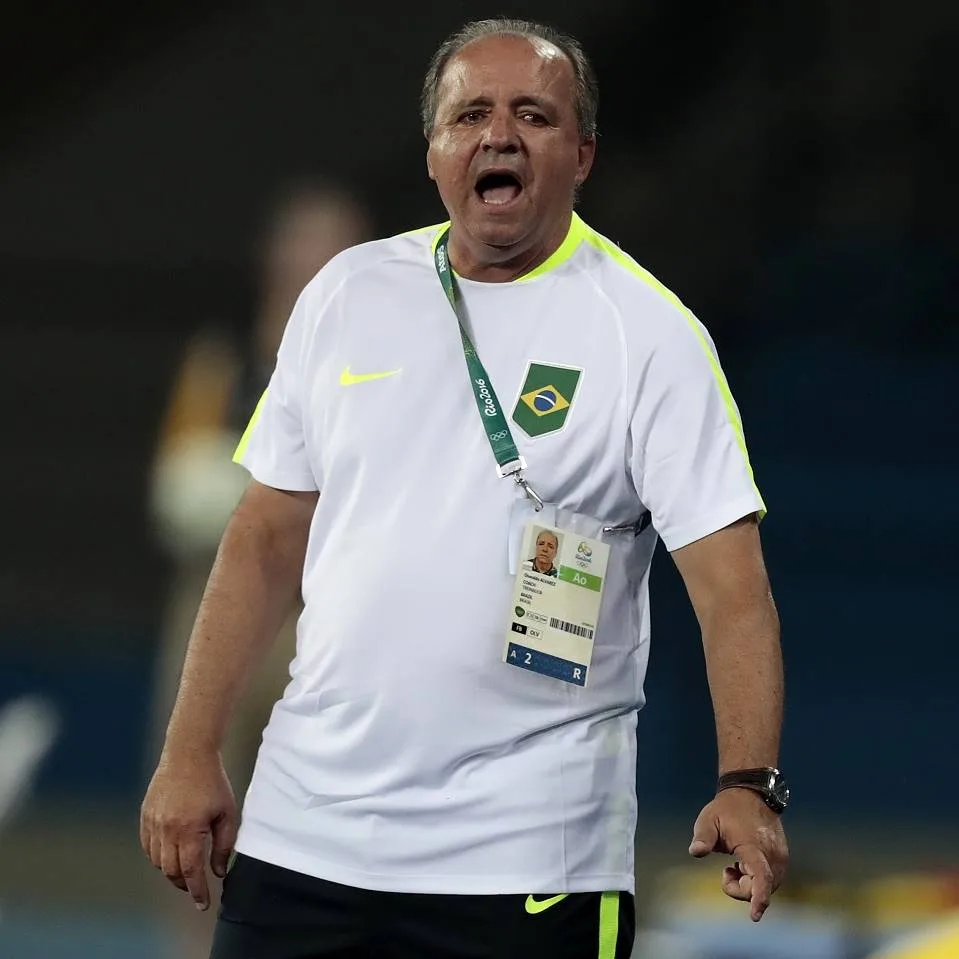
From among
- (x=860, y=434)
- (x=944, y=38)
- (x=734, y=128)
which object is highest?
(x=944, y=38)

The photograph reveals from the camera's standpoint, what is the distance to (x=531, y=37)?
74.5 inches

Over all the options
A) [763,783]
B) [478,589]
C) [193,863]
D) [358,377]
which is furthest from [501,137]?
[193,863]

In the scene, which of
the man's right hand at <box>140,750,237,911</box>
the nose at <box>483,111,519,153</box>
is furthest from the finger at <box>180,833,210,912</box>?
the nose at <box>483,111,519,153</box>

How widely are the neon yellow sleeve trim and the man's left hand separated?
18 centimetres

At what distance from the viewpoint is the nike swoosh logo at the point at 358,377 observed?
178 cm

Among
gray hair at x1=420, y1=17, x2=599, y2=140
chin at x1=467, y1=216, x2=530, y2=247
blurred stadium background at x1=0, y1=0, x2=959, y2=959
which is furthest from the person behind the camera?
blurred stadium background at x1=0, y1=0, x2=959, y2=959

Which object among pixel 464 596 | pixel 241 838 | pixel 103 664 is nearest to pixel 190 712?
pixel 241 838

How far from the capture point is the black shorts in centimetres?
158

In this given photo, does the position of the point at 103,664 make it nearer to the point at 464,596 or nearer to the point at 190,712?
the point at 190,712

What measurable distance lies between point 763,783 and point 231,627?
0.66m

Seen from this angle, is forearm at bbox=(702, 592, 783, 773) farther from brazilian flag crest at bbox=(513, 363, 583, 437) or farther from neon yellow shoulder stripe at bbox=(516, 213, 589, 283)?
neon yellow shoulder stripe at bbox=(516, 213, 589, 283)

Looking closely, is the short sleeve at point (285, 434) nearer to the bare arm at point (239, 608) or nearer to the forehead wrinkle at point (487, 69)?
the bare arm at point (239, 608)

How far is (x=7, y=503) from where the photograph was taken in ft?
9.50

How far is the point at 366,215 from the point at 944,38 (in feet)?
3.64
